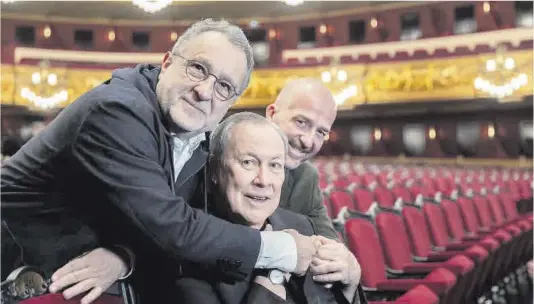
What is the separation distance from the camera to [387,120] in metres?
6.84

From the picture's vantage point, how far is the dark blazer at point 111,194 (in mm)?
537

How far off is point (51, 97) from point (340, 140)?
3.43 meters

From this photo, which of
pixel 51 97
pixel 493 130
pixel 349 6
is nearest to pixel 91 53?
pixel 51 97

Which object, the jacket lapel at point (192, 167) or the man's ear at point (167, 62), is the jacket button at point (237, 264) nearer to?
the jacket lapel at point (192, 167)

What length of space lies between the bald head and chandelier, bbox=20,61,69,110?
6341 millimetres

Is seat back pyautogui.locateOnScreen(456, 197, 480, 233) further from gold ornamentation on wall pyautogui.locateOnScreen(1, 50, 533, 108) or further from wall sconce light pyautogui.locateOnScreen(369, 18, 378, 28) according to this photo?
wall sconce light pyautogui.locateOnScreen(369, 18, 378, 28)

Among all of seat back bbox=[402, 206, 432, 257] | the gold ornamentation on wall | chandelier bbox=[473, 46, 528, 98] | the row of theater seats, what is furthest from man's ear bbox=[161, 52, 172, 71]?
the gold ornamentation on wall

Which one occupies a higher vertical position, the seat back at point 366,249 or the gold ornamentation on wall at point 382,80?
the gold ornamentation on wall at point 382,80

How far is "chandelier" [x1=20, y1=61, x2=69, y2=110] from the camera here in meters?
6.72

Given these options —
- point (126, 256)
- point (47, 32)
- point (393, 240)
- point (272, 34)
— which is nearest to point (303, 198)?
point (126, 256)

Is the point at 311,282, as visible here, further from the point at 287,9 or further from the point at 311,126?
the point at 287,9

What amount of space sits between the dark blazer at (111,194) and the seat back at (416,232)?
106 centimetres

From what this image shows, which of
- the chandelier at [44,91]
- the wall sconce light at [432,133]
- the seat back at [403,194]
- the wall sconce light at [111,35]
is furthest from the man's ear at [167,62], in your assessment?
the wall sconce light at [111,35]

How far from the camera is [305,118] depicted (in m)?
0.90
